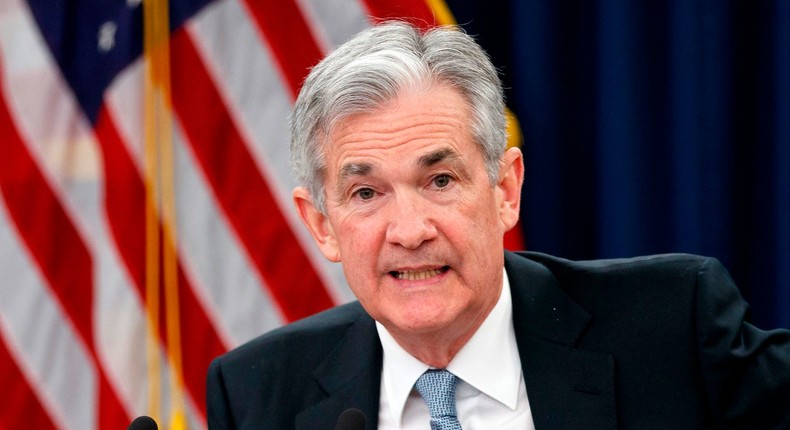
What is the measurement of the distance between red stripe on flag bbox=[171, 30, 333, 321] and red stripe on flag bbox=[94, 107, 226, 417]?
7.6 inches

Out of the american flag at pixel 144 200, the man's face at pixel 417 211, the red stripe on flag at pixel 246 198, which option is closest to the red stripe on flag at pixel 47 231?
the american flag at pixel 144 200

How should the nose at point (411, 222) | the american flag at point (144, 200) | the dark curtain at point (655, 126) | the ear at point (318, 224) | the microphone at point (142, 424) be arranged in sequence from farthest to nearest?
the american flag at point (144, 200), the dark curtain at point (655, 126), the ear at point (318, 224), the nose at point (411, 222), the microphone at point (142, 424)

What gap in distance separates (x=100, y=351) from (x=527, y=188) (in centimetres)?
124

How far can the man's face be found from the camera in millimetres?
1812

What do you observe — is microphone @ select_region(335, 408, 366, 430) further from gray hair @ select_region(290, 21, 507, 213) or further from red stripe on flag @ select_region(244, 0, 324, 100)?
red stripe on flag @ select_region(244, 0, 324, 100)

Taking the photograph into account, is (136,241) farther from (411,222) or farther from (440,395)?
(411,222)

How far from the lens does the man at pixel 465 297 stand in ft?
6.00

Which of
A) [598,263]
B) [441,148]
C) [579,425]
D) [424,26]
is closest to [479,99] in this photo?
[441,148]

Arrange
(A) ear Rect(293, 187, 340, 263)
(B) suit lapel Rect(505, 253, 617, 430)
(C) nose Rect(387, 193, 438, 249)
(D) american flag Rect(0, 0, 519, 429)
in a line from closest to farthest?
(C) nose Rect(387, 193, 438, 249)
(B) suit lapel Rect(505, 253, 617, 430)
(A) ear Rect(293, 187, 340, 263)
(D) american flag Rect(0, 0, 519, 429)

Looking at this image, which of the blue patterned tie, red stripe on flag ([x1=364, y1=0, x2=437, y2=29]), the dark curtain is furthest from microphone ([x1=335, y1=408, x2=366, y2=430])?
red stripe on flag ([x1=364, y1=0, x2=437, y2=29])

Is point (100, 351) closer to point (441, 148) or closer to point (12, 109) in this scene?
point (12, 109)

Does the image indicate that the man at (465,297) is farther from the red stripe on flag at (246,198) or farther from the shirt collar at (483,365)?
the red stripe on flag at (246,198)

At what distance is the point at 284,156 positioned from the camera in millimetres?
3145

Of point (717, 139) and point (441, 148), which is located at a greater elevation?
point (441, 148)
